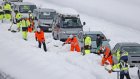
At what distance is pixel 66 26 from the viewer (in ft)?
101

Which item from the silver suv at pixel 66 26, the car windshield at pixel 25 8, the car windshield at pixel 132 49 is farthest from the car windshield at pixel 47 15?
the car windshield at pixel 132 49

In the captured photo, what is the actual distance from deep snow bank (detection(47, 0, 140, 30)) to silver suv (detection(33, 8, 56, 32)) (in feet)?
36.1

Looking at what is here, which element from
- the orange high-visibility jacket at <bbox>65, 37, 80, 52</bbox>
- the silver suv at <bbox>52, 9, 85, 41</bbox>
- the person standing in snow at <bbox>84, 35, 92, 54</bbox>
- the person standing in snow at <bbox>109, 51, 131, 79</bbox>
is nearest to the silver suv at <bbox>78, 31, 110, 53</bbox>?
the orange high-visibility jacket at <bbox>65, 37, 80, 52</bbox>

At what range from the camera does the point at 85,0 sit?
6444 cm

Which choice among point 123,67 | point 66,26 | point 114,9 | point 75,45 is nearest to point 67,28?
point 66,26

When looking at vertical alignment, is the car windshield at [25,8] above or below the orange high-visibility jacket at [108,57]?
below

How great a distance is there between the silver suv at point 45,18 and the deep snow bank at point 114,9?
1100cm

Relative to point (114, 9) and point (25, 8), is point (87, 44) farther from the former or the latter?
point (114, 9)

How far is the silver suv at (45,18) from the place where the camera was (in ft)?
115

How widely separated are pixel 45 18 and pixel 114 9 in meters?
21.2

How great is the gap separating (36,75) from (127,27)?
29.6m

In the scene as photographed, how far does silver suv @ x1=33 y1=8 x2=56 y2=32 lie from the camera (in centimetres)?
3519

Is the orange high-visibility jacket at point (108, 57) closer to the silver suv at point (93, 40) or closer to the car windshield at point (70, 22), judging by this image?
the silver suv at point (93, 40)

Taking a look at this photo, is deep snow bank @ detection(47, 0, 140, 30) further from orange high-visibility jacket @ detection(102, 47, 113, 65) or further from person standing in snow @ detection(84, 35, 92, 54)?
orange high-visibility jacket @ detection(102, 47, 113, 65)
